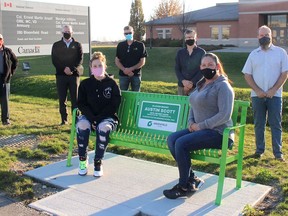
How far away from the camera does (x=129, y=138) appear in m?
5.70

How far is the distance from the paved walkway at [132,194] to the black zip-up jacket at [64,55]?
3.12 m

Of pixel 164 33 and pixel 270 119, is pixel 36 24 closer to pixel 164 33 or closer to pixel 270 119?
pixel 270 119

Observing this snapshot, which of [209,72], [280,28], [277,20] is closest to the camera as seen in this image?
[209,72]

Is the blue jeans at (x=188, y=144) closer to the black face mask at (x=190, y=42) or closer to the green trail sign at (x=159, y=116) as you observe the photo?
the green trail sign at (x=159, y=116)

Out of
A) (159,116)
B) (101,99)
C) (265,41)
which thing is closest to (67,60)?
(101,99)

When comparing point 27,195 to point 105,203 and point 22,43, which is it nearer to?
point 105,203

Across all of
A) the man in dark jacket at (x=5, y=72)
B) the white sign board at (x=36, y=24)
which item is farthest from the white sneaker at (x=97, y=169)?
the white sign board at (x=36, y=24)

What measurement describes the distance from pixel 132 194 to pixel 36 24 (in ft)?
21.8

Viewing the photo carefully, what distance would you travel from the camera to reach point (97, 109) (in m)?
5.86

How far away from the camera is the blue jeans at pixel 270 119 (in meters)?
6.43

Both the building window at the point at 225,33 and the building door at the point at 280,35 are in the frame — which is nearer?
the building door at the point at 280,35

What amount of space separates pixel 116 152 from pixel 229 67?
2195 cm

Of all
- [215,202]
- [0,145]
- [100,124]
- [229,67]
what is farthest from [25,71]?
[215,202]

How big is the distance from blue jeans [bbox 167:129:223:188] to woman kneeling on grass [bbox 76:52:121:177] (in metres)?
1.23
